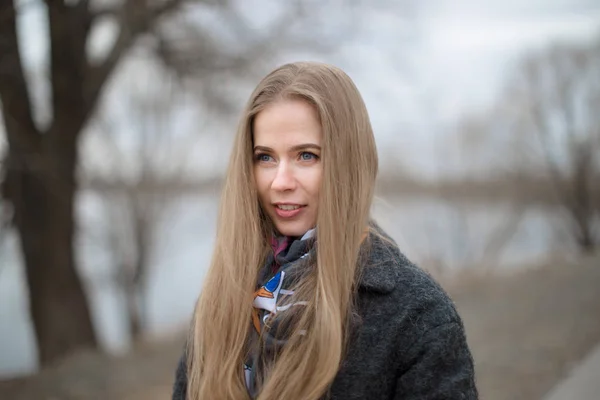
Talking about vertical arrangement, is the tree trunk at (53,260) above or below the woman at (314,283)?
below

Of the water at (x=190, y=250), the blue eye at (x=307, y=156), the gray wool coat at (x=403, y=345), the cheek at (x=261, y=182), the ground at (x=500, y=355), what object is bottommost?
the water at (x=190, y=250)

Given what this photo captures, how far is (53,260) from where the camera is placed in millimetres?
7070

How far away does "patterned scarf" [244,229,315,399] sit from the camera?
1660 mm

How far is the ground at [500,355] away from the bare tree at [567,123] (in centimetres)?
953

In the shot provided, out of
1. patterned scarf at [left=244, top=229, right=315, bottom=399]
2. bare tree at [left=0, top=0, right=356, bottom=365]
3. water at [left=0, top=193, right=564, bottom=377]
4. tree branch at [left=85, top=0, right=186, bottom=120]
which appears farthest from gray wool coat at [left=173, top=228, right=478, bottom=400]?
water at [left=0, top=193, right=564, bottom=377]

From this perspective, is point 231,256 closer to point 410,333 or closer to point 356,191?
point 356,191

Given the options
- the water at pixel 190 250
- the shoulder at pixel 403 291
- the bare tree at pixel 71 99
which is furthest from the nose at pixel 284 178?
the water at pixel 190 250

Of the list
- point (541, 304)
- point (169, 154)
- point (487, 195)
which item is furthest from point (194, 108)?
point (487, 195)

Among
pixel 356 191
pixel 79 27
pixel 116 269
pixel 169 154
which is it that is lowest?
pixel 116 269

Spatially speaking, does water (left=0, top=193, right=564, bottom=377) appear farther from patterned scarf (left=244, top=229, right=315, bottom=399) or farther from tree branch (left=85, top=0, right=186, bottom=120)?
patterned scarf (left=244, top=229, right=315, bottom=399)

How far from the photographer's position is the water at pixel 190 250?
9812mm

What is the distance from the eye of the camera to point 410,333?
159cm

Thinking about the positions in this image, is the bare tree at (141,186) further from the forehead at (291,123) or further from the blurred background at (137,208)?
the forehead at (291,123)

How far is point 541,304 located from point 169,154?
747 centimetres
